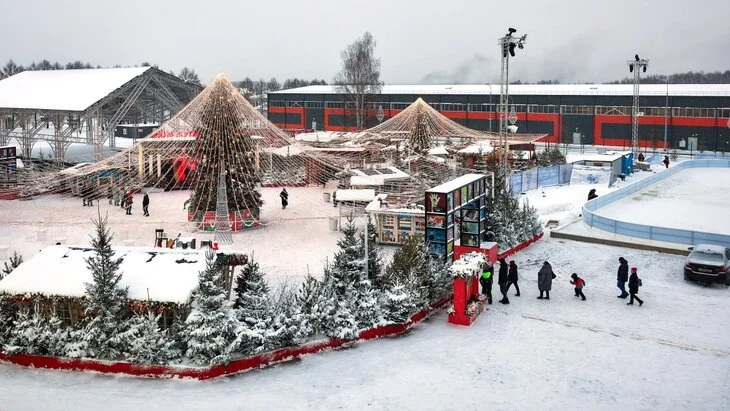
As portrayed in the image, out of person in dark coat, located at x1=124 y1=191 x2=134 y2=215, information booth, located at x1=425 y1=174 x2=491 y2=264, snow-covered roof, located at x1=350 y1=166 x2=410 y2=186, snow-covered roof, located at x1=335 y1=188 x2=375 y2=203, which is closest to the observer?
information booth, located at x1=425 y1=174 x2=491 y2=264

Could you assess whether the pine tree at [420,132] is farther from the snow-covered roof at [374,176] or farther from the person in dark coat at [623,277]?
the person in dark coat at [623,277]

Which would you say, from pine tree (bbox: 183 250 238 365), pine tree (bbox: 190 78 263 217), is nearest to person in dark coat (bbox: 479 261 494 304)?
pine tree (bbox: 183 250 238 365)

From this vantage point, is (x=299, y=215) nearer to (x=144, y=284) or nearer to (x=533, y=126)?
(x=144, y=284)

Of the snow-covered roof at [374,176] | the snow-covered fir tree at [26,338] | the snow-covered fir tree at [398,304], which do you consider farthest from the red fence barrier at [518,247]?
the snow-covered fir tree at [26,338]

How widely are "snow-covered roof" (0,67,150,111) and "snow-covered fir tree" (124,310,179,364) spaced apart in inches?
1143

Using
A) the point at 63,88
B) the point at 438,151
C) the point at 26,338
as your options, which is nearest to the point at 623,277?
the point at 26,338

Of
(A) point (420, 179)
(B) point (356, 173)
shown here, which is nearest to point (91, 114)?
(B) point (356, 173)

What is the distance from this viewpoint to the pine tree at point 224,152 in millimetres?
24359

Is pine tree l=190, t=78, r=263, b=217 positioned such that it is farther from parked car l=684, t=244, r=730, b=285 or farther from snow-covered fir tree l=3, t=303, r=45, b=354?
→ parked car l=684, t=244, r=730, b=285

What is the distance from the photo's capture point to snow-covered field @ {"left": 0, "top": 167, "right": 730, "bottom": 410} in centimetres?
1066

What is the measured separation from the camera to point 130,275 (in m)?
13.2

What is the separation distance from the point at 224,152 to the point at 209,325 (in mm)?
13844

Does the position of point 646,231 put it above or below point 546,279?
above

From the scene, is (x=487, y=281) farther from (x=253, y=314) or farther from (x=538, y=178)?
(x=538, y=178)
